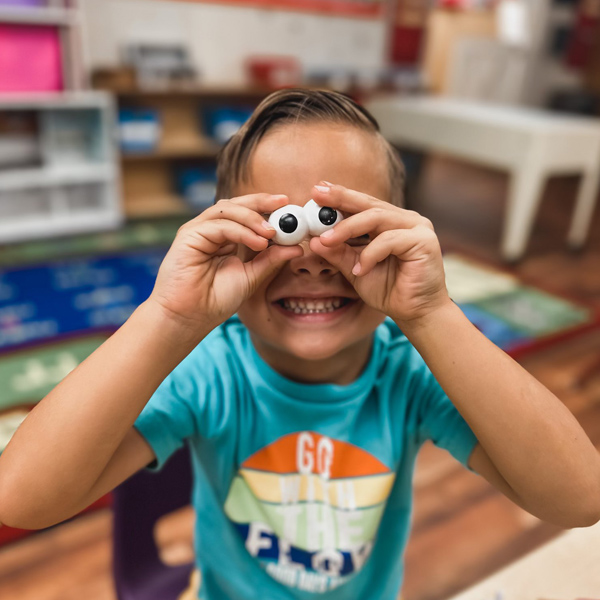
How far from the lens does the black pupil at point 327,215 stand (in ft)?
1.63

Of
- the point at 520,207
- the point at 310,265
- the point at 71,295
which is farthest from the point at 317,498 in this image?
the point at 520,207

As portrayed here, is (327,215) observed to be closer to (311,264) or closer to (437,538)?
(311,264)

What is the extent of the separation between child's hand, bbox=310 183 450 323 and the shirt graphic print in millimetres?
211

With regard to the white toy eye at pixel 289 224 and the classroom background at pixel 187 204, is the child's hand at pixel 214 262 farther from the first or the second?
the classroom background at pixel 187 204

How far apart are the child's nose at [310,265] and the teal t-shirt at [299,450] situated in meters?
0.14

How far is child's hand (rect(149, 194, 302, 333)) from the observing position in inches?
20.0

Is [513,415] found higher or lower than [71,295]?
higher

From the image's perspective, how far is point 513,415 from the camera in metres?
0.52

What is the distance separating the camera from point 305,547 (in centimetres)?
67

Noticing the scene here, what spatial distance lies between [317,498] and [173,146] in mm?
3439

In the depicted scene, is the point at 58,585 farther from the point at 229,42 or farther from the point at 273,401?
the point at 229,42

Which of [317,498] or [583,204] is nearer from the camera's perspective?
[317,498]

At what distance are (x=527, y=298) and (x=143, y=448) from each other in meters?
2.53

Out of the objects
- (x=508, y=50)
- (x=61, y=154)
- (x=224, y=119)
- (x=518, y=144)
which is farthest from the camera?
(x=508, y=50)
